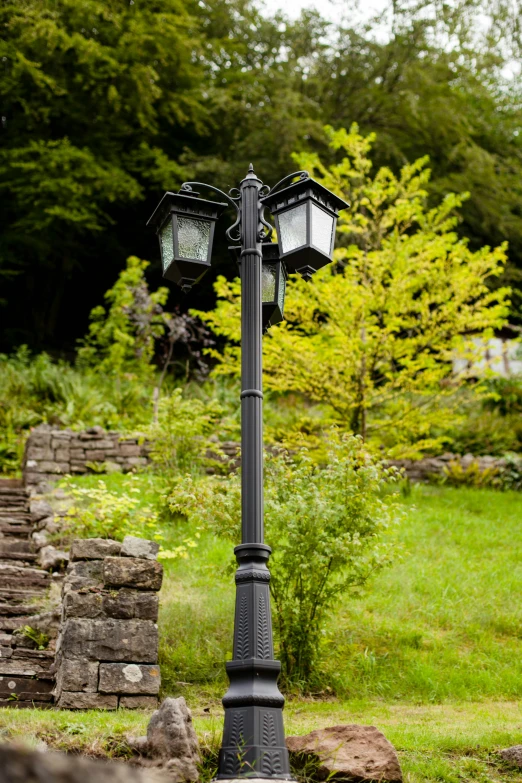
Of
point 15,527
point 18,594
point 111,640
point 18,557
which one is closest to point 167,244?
point 111,640

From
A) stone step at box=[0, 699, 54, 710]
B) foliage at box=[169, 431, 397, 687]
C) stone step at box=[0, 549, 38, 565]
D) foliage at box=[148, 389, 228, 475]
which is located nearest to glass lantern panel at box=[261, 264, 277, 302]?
foliage at box=[169, 431, 397, 687]

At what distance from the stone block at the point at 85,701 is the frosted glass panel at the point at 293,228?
3471 mm

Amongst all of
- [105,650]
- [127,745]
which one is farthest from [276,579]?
[127,745]

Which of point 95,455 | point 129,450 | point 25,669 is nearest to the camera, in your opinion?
point 25,669

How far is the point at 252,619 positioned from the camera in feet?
13.7

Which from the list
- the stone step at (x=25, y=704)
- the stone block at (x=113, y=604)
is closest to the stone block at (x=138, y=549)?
the stone block at (x=113, y=604)

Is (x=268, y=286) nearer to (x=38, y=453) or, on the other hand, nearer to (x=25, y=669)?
(x=25, y=669)

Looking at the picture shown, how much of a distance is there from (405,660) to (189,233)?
4.37 metres

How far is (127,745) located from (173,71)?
62.3 feet

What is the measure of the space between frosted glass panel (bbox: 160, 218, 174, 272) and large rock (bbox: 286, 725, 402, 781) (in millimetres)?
2799

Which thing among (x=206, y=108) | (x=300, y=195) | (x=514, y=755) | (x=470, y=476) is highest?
(x=206, y=108)

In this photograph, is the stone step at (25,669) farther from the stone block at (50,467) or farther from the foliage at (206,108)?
the foliage at (206,108)

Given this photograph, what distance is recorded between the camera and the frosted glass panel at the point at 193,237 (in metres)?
5.03

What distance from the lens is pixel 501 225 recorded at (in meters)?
20.4
